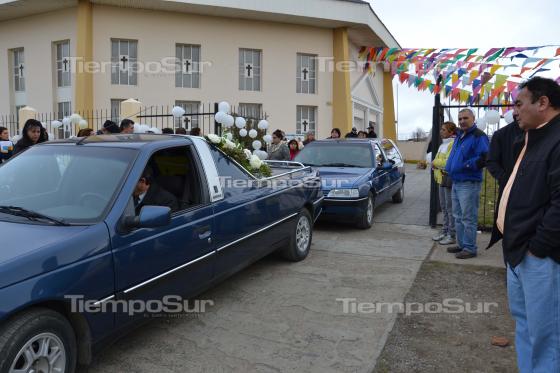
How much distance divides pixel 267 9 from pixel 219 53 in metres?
2.73

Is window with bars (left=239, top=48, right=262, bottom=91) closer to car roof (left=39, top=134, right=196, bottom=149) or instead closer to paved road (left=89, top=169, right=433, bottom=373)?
paved road (left=89, top=169, right=433, bottom=373)

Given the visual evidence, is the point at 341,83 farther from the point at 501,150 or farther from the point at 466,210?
the point at 501,150

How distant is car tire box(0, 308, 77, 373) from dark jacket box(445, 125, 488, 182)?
4880 millimetres

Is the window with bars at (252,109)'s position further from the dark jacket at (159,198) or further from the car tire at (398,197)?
the dark jacket at (159,198)

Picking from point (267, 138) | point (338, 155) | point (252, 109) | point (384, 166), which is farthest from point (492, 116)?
point (252, 109)

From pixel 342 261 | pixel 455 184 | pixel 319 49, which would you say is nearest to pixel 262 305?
pixel 342 261

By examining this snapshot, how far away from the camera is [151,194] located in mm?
3664

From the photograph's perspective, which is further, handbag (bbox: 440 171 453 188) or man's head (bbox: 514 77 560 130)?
handbag (bbox: 440 171 453 188)

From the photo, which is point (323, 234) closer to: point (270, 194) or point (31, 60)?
point (270, 194)

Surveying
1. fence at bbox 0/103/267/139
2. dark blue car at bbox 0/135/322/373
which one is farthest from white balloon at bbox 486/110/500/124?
fence at bbox 0/103/267/139

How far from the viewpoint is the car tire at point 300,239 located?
560 cm

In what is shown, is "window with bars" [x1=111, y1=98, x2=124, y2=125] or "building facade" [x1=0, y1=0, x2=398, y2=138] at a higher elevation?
"building facade" [x1=0, y1=0, x2=398, y2=138]

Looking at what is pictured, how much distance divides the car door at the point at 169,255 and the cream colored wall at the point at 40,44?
17.5 metres

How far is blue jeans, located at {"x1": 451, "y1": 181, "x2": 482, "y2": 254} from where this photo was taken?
19.4 ft
